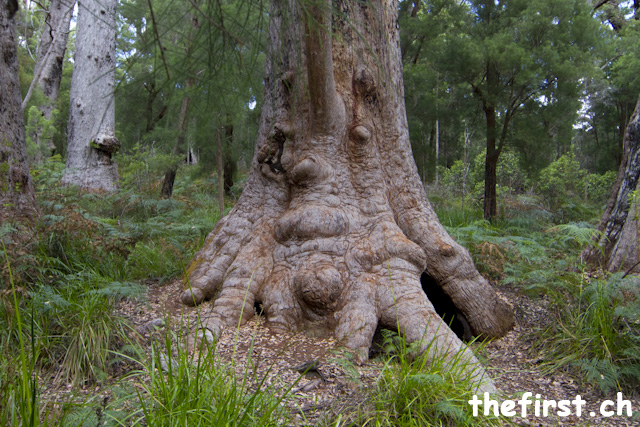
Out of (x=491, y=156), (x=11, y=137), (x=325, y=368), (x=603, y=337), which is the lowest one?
(x=325, y=368)

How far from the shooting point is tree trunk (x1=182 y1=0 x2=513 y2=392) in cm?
364

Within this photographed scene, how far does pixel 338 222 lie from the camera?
4.03 meters

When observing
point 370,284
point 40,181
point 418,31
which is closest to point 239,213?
point 370,284

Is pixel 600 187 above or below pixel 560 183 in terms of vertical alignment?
above

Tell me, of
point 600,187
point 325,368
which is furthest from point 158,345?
point 600,187

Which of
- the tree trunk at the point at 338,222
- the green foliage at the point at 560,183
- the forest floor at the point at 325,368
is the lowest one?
the forest floor at the point at 325,368

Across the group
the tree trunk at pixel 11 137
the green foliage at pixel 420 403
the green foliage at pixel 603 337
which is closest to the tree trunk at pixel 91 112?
the tree trunk at pixel 11 137

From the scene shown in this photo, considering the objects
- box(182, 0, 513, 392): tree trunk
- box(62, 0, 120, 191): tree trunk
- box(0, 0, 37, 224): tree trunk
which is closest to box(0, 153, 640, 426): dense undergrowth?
box(0, 0, 37, 224): tree trunk

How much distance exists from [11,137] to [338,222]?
3.23 metres

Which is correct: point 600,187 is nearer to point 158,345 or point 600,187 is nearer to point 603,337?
point 603,337

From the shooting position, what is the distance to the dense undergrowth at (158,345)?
2100 millimetres

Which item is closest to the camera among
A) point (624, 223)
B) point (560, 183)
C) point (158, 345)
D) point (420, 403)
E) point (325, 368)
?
point (420, 403)

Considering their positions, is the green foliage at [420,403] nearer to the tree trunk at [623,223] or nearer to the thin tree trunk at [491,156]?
the tree trunk at [623,223]

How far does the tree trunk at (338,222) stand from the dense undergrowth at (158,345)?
0.45 meters
